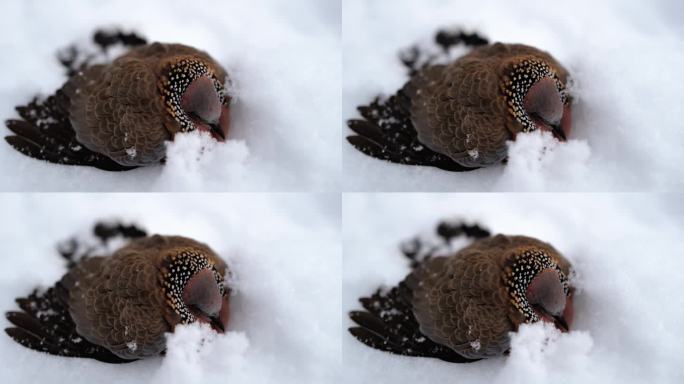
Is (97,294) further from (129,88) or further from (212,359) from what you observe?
(129,88)

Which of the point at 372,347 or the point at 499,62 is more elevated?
the point at 499,62

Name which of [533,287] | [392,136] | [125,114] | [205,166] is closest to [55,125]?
[125,114]

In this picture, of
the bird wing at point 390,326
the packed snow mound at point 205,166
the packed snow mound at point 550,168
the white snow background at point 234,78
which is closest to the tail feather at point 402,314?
the bird wing at point 390,326

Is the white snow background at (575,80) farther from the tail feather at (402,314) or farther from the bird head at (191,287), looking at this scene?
the bird head at (191,287)

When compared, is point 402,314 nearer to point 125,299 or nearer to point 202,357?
point 202,357

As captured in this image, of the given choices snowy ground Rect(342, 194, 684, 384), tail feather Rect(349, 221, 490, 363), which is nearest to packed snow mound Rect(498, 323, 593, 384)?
snowy ground Rect(342, 194, 684, 384)

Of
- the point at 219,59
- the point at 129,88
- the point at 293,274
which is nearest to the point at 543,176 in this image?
the point at 293,274

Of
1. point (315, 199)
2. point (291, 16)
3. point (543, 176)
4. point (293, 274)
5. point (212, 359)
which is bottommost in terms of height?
point (212, 359)
